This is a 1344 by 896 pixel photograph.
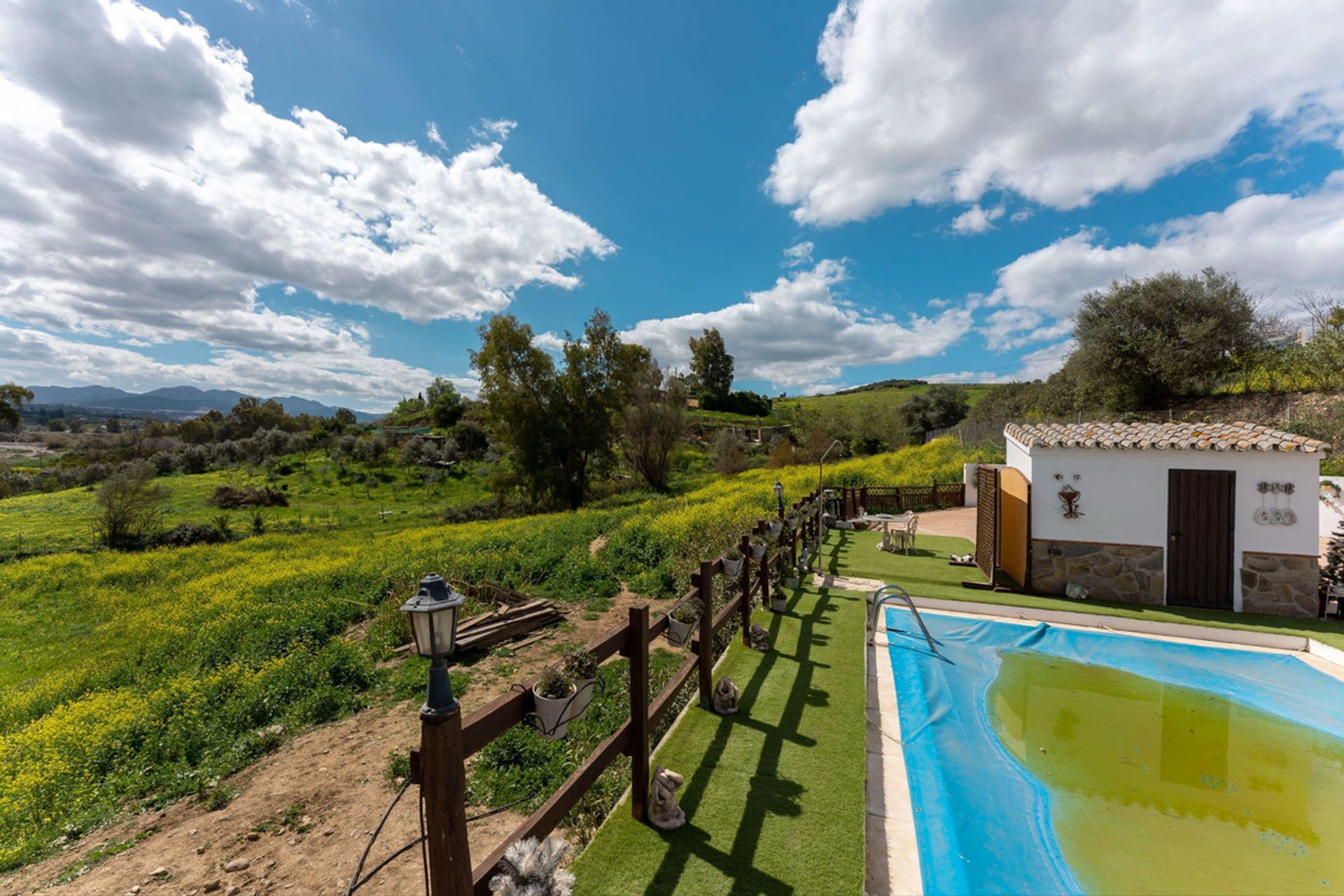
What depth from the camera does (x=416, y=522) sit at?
22.3 m

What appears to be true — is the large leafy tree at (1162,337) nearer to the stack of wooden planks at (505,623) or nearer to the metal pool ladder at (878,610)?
the metal pool ladder at (878,610)

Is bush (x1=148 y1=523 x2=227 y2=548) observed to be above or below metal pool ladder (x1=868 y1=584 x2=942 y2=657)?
below

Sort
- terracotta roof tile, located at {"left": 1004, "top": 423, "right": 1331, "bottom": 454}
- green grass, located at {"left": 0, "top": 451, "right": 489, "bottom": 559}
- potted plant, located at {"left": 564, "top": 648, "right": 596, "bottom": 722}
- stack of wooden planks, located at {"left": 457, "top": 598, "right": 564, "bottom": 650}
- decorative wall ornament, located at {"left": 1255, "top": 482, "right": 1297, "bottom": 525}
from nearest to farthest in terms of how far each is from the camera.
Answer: potted plant, located at {"left": 564, "top": 648, "right": 596, "bottom": 722} < terracotta roof tile, located at {"left": 1004, "top": 423, "right": 1331, "bottom": 454} < decorative wall ornament, located at {"left": 1255, "top": 482, "right": 1297, "bottom": 525} < stack of wooden planks, located at {"left": 457, "top": 598, "right": 564, "bottom": 650} < green grass, located at {"left": 0, "top": 451, "right": 489, "bottom": 559}

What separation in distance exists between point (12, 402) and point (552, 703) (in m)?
72.8

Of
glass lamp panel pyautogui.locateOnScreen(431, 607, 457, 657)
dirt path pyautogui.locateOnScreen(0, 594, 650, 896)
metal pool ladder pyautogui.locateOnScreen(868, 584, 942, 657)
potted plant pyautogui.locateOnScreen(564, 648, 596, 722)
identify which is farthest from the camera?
metal pool ladder pyautogui.locateOnScreen(868, 584, 942, 657)

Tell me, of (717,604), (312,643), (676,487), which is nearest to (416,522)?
(676,487)

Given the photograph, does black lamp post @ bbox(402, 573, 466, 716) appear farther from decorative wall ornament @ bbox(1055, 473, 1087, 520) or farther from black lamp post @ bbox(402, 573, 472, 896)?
decorative wall ornament @ bbox(1055, 473, 1087, 520)

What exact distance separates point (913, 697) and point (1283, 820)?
2.34 metres

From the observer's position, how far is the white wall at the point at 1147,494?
251 inches

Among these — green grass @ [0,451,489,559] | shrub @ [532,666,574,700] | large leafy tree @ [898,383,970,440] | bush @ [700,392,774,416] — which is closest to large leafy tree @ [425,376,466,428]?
green grass @ [0,451,489,559]

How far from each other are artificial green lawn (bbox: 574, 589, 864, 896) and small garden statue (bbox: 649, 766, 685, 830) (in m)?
0.05

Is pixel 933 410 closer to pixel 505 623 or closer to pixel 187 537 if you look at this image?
pixel 505 623

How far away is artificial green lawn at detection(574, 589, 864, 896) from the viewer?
258 cm

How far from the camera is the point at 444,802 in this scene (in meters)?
1.75
